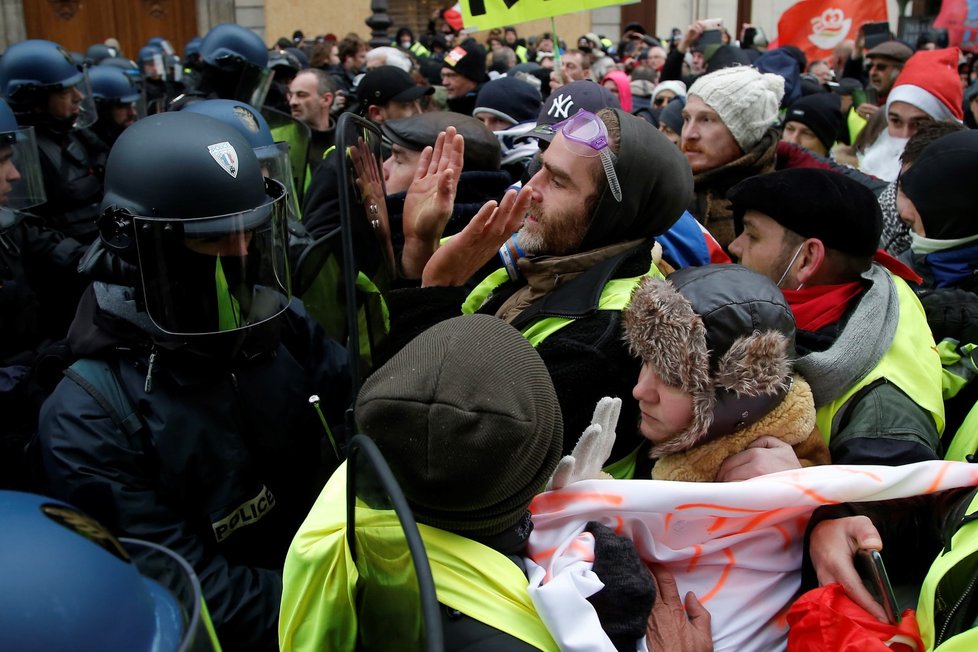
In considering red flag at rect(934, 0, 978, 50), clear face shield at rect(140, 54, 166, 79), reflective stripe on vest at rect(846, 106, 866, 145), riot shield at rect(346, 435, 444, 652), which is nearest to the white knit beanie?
riot shield at rect(346, 435, 444, 652)

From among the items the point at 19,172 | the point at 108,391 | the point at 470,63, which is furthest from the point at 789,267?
the point at 470,63

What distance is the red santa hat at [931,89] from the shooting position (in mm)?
4508

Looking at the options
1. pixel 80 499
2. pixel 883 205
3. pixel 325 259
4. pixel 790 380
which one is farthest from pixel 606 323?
pixel 883 205

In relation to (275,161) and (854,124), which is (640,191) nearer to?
(275,161)

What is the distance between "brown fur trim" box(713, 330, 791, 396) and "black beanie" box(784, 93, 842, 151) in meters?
3.68

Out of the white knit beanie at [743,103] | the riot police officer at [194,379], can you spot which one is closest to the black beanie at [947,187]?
the white knit beanie at [743,103]

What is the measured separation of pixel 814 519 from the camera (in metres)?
1.64

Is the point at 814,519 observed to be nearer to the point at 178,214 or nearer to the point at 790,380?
the point at 790,380

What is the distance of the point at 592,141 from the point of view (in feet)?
7.01

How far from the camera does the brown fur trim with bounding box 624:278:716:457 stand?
1.66 meters

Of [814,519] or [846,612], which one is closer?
[846,612]

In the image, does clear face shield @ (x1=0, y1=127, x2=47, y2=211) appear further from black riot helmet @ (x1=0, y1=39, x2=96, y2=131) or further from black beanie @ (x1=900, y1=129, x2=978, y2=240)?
black beanie @ (x1=900, y1=129, x2=978, y2=240)

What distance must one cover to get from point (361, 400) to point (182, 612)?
45 centimetres

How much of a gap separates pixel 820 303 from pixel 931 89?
3093 mm
